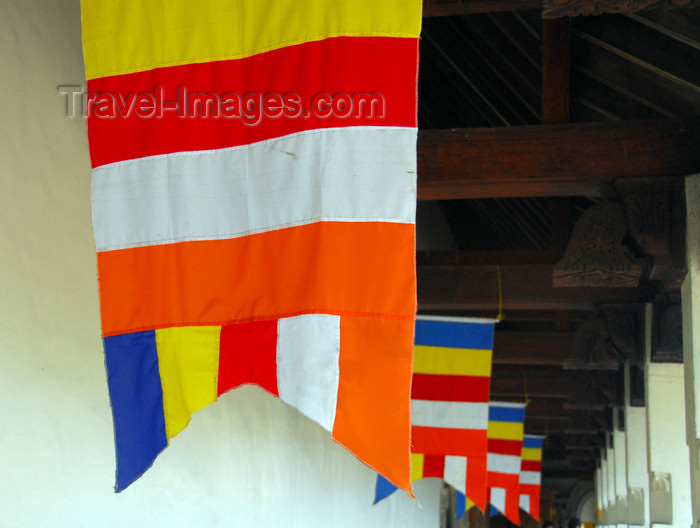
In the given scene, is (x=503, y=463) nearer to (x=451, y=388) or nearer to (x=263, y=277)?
(x=451, y=388)

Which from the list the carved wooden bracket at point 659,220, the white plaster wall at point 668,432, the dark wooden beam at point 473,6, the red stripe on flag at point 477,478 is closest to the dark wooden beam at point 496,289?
the white plaster wall at point 668,432

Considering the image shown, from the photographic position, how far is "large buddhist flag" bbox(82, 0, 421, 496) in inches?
87.8

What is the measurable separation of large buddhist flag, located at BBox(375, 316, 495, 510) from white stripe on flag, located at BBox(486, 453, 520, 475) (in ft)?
8.57

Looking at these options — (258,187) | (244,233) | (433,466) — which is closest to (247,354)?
(244,233)

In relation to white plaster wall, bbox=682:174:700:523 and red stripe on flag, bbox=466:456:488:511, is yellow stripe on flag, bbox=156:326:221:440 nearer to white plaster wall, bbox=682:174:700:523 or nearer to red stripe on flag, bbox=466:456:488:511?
white plaster wall, bbox=682:174:700:523

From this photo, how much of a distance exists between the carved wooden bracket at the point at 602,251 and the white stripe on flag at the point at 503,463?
4.20 metres

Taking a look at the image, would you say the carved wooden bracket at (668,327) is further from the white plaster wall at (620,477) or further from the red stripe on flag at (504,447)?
the white plaster wall at (620,477)

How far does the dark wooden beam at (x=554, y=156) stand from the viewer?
4066 mm

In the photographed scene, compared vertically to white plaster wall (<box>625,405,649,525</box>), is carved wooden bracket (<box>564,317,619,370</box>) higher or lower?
higher

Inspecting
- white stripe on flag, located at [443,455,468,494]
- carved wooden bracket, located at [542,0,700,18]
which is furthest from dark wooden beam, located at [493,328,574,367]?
carved wooden bracket, located at [542,0,700,18]

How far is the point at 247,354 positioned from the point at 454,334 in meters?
3.37

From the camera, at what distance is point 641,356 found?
20.5 ft

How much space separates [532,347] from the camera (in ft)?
28.5

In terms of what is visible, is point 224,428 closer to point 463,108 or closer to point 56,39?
point 56,39
